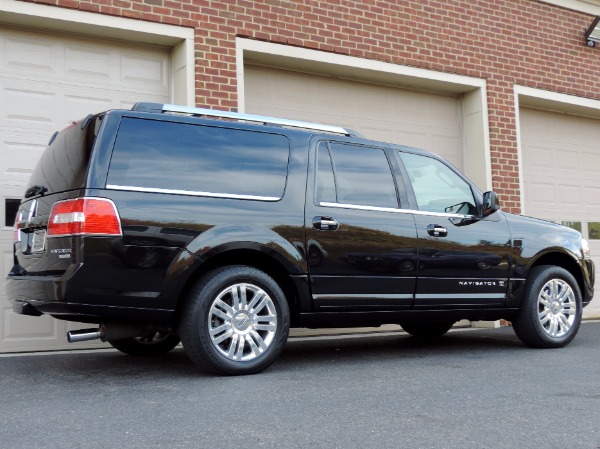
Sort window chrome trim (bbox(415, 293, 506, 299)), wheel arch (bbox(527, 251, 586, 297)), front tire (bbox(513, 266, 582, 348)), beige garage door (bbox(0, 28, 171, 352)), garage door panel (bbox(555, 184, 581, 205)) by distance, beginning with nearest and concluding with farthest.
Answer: window chrome trim (bbox(415, 293, 506, 299)) → front tire (bbox(513, 266, 582, 348)) → wheel arch (bbox(527, 251, 586, 297)) → beige garage door (bbox(0, 28, 171, 352)) → garage door panel (bbox(555, 184, 581, 205))

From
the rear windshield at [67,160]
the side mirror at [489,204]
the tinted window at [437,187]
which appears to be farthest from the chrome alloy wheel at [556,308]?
the rear windshield at [67,160]

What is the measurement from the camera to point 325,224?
5480 mm

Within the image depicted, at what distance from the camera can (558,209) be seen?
36.4 feet

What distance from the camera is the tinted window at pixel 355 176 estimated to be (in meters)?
5.67

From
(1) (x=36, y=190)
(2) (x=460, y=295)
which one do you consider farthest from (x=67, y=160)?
(2) (x=460, y=295)

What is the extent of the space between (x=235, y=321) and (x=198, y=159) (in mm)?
1157

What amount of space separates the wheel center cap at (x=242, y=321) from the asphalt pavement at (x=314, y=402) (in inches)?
13.5

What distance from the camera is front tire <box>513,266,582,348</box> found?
6.66 metres

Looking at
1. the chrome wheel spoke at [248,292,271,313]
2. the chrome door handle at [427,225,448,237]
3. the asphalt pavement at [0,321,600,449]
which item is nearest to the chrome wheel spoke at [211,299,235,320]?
the chrome wheel spoke at [248,292,271,313]

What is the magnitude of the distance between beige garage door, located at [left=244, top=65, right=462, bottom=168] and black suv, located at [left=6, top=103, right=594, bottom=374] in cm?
293

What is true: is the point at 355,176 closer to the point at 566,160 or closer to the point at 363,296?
the point at 363,296

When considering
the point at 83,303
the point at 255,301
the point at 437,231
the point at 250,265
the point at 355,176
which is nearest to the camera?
the point at 83,303

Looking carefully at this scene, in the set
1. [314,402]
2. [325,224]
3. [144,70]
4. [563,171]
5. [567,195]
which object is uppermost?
[144,70]

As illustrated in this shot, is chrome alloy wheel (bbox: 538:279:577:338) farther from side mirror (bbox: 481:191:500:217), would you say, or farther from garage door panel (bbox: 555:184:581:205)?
garage door panel (bbox: 555:184:581:205)
